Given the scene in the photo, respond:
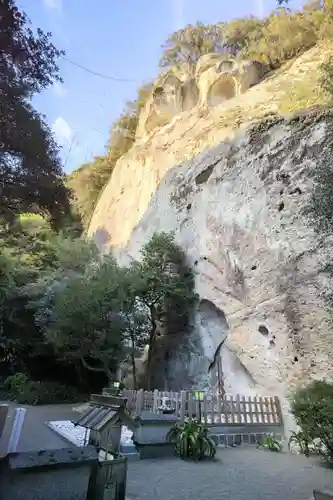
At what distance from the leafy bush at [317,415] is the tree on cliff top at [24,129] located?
611cm

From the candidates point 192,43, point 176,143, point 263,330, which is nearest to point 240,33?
point 192,43

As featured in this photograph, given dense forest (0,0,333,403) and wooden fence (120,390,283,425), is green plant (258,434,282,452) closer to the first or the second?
wooden fence (120,390,283,425)

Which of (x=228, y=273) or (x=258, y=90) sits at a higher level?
(x=258, y=90)

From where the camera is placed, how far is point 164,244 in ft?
47.3

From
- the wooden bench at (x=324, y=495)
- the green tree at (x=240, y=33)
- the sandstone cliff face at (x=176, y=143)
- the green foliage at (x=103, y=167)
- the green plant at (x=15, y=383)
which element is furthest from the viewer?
the green foliage at (x=103, y=167)

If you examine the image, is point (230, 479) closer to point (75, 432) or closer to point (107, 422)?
point (107, 422)

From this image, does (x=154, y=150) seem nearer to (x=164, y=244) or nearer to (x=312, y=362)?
(x=164, y=244)

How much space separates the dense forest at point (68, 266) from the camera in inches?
216

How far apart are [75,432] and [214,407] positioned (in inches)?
135

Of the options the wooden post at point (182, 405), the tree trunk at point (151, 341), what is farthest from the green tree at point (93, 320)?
the wooden post at point (182, 405)

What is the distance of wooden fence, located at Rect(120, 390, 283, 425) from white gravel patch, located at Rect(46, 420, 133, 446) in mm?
556

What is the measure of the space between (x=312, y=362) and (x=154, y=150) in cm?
1518

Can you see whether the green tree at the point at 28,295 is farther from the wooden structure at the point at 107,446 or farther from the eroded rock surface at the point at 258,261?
the wooden structure at the point at 107,446

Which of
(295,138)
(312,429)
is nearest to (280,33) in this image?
(295,138)
